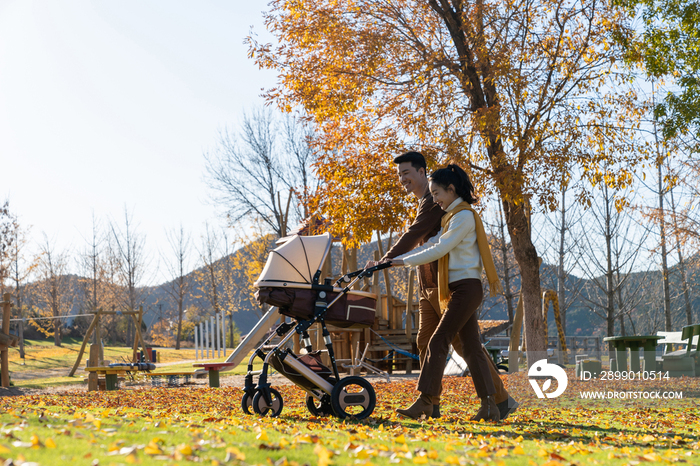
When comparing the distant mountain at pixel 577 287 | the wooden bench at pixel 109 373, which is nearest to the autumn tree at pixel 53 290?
the distant mountain at pixel 577 287

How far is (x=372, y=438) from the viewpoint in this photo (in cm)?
359

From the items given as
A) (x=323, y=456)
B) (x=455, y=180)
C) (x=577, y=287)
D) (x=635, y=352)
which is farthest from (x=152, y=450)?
(x=577, y=287)

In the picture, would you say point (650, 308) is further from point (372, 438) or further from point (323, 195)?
point (372, 438)

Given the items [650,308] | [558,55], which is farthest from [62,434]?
[650,308]

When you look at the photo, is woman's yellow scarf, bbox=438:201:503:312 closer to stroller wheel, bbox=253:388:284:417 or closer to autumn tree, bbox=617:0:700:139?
stroller wheel, bbox=253:388:284:417

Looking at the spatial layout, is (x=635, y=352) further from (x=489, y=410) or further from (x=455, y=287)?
(x=455, y=287)

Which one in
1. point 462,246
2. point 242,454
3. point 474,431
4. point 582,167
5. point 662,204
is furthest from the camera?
point 662,204

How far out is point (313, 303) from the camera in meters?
5.13

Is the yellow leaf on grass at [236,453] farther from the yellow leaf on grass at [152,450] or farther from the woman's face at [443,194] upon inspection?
the woman's face at [443,194]

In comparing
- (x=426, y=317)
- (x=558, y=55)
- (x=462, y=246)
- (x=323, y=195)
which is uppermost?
(x=558, y=55)

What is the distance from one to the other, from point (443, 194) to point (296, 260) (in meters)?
1.39

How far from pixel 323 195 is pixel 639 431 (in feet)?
28.1

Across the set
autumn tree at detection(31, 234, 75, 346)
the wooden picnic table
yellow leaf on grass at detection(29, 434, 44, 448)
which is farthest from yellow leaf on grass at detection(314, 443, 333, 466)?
autumn tree at detection(31, 234, 75, 346)

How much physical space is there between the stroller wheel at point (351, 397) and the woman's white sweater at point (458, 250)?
1.08m
